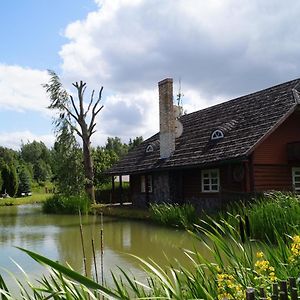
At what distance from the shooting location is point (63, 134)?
33.0 metres

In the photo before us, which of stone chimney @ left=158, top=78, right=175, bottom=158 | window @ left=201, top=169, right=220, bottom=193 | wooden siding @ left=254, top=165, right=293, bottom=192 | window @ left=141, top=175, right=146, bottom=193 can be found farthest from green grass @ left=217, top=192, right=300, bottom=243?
window @ left=141, top=175, right=146, bottom=193

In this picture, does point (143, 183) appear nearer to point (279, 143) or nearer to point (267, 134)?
point (279, 143)

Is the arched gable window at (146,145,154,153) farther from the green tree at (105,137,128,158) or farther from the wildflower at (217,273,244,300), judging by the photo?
the green tree at (105,137,128,158)

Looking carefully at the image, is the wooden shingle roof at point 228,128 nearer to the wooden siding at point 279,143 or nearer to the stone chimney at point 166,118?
the stone chimney at point 166,118

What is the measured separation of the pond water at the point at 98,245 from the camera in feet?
33.0

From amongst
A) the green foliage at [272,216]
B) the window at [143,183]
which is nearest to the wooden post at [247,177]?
the green foliage at [272,216]

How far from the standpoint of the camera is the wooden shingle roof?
18375mm

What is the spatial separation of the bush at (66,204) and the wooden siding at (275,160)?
11.0 meters

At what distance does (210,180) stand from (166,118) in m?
4.61

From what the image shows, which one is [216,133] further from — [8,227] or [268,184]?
[8,227]

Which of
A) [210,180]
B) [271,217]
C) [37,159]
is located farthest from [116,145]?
[271,217]

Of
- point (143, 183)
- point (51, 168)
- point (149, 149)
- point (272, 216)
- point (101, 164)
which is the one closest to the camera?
point (272, 216)

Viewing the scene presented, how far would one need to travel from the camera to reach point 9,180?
5184 cm

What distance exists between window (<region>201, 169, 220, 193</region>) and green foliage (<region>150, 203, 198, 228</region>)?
3890mm
